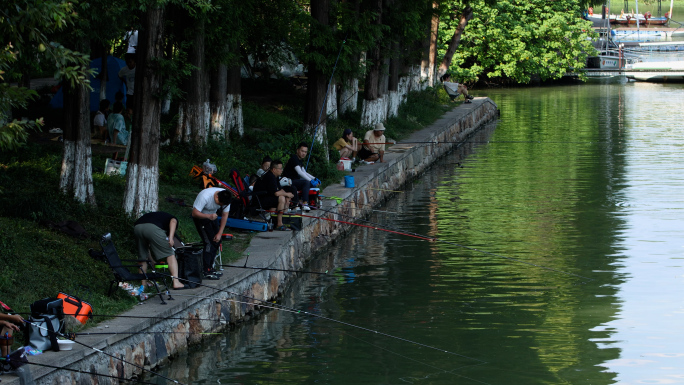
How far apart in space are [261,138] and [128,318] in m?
12.1

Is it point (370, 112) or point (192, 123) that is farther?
point (370, 112)

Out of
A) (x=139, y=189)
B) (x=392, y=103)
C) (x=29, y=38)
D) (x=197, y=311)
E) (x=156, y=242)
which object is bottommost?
(x=197, y=311)

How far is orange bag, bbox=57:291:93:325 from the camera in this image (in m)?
8.28

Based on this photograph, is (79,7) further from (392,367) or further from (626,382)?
(626,382)

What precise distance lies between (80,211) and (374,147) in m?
→ 10.5

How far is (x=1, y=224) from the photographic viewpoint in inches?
430

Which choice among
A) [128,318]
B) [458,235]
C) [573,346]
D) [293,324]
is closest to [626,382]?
[573,346]

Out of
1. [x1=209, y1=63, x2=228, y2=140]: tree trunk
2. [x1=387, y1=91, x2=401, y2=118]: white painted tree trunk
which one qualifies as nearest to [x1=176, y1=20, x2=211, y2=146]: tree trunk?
[x1=209, y1=63, x2=228, y2=140]: tree trunk

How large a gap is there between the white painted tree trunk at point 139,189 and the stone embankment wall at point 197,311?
1.66 metres

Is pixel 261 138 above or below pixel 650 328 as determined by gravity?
above

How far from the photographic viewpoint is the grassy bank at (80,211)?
375 inches

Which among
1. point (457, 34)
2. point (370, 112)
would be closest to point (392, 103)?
point (370, 112)

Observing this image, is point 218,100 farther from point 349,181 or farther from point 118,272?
point 118,272

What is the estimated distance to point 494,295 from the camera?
1198cm
